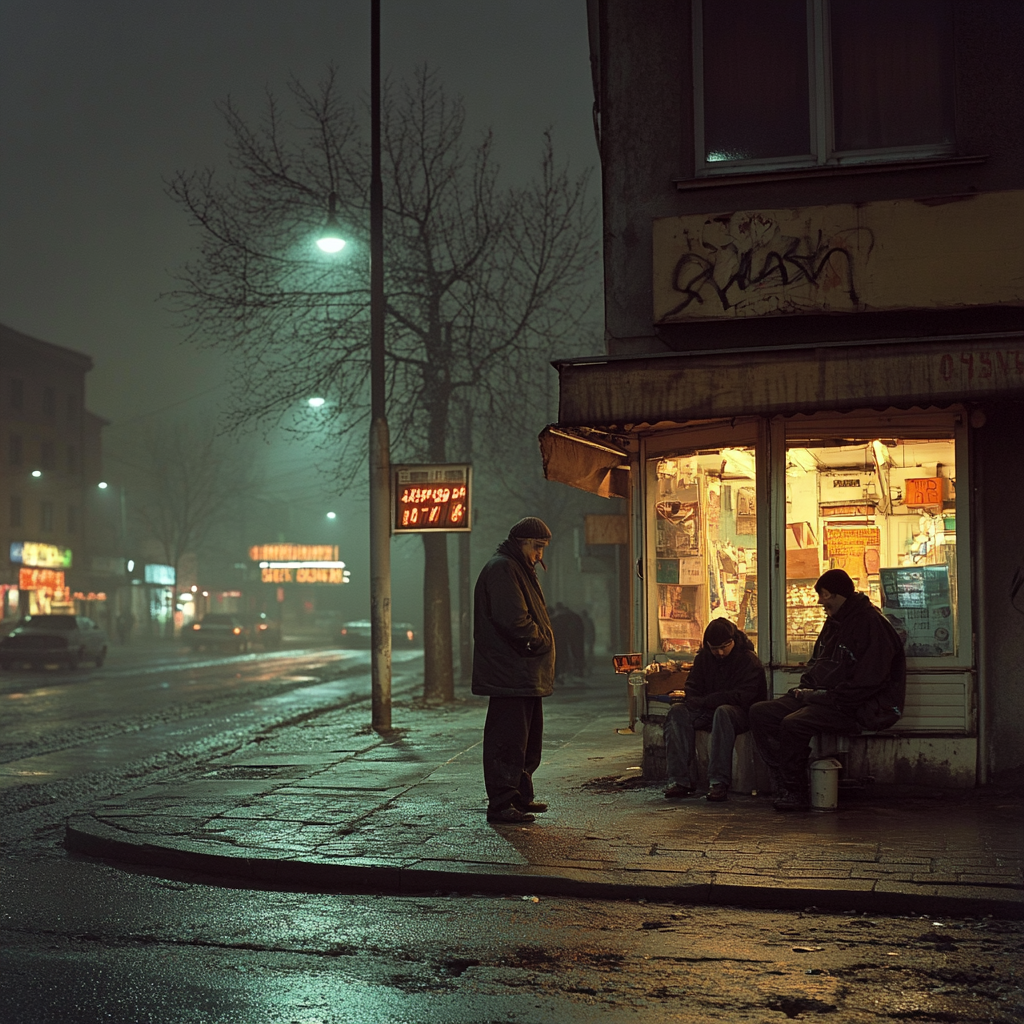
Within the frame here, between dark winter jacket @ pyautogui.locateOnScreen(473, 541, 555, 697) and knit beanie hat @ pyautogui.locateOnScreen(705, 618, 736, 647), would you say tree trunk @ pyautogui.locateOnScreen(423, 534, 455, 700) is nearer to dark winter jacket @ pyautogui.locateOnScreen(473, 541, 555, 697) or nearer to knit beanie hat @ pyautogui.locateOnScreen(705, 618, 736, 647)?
knit beanie hat @ pyautogui.locateOnScreen(705, 618, 736, 647)

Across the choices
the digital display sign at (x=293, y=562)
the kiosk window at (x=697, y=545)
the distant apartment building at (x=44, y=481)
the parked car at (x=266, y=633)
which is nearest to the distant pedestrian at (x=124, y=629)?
the distant apartment building at (x=44, y=481)

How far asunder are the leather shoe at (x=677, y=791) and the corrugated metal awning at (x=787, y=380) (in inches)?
102

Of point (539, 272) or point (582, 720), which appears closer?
point (582, 720)

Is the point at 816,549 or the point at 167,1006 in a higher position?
the point at 816,549

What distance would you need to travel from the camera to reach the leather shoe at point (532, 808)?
8.38 m

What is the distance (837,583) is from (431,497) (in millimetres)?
7523

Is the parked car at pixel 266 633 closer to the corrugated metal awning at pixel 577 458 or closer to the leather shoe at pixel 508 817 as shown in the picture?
the corrugated metal awning at pixel 577 458

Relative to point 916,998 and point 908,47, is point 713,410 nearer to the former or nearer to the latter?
point 908,47

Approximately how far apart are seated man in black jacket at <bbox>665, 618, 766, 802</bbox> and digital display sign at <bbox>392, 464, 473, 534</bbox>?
650 cm

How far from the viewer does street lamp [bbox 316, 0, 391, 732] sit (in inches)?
601

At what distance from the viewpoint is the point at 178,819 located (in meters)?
8.70

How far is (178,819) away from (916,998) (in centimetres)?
550

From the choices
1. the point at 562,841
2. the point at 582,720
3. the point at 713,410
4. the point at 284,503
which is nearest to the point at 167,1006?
the point at 562,841

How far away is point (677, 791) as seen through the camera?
9.05m
